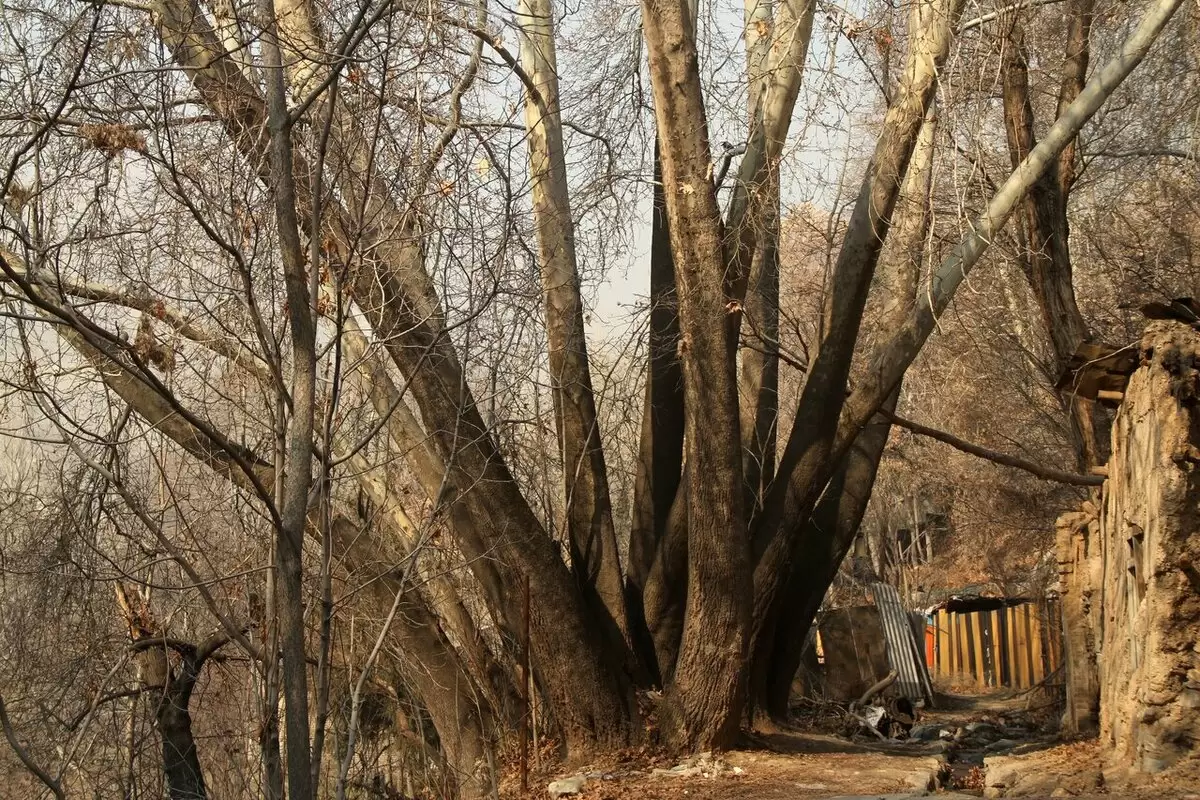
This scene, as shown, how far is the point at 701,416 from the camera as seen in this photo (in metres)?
8.21

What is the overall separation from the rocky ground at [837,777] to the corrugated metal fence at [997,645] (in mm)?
8757

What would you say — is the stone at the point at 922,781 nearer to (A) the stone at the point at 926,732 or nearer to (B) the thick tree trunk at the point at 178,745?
(B) the thick tree trunk at the point at 178,745

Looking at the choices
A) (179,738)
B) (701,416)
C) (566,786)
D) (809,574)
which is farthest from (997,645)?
(179,738)

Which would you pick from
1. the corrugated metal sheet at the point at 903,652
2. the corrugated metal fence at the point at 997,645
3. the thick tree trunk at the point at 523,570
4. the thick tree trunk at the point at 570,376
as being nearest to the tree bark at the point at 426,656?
the thick tree trunk at the point at 523,570

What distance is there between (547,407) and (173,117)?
4784 mm

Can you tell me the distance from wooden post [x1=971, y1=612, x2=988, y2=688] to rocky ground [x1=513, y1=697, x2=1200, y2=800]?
11.7 metres

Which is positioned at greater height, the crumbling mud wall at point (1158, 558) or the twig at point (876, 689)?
the crumbling mud wall at point (1158, 558)

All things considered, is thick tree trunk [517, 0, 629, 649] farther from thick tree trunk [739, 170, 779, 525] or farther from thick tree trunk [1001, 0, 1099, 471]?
thick tree trunk [1001, 0, 1099, 471]

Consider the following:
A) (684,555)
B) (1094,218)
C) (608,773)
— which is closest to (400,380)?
(684,555)

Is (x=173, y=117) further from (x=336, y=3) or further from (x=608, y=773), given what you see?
(x=608, y=773)

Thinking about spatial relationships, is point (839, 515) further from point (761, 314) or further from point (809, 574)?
point (761, 314)

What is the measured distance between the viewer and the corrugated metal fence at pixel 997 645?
60.1ft

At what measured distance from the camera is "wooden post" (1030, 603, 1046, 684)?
19.0 metres

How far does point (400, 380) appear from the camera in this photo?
9023 millimetres
